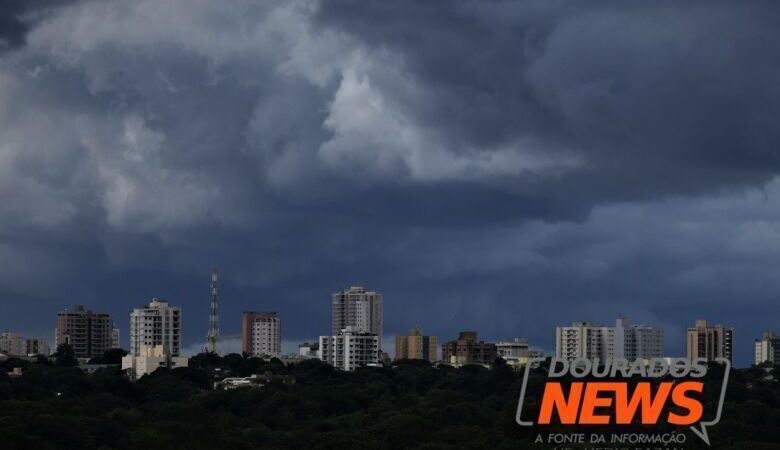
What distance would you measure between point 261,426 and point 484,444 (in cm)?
4045

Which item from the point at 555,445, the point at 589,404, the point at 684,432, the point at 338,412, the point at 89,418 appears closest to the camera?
the point at 589,404

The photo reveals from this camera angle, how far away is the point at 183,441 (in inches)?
5374

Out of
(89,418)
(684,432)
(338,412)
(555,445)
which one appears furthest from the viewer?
(338,412)

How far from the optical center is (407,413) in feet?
531

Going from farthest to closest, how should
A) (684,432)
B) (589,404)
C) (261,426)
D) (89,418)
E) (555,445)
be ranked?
(261,426) → (89,418) → (684,432) → (555,445) → (589,404)

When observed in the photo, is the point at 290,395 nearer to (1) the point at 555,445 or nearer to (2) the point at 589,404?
(1) the point at 555,445

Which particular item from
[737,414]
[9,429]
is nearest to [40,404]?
[9,429]

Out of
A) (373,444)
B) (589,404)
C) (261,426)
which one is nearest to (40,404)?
(261,426)

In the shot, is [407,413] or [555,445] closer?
[555,445]

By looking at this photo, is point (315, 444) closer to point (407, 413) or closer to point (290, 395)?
point (407, 413)

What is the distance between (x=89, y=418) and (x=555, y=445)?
50453mm

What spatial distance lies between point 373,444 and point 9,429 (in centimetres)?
2895

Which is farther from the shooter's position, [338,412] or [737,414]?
[338,412]

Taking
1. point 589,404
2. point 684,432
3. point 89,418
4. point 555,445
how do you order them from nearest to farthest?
point 589,404, point 555,445, point 684,432, point 89,418
